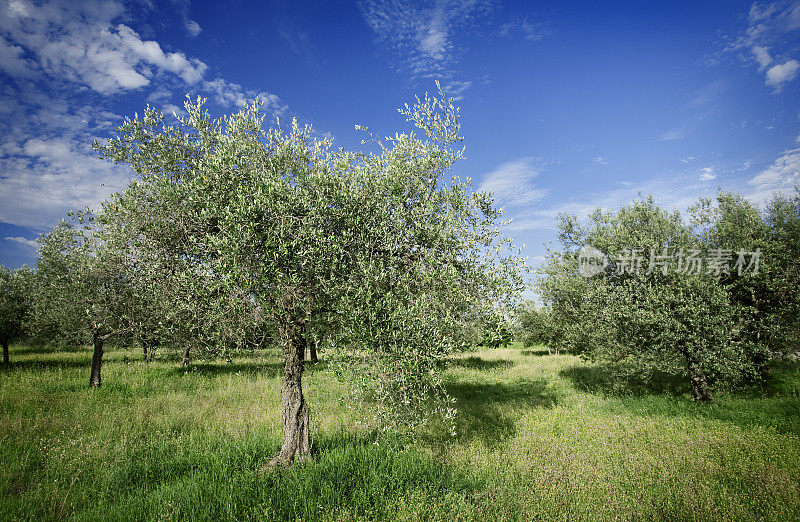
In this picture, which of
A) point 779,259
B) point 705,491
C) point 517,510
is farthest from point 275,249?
point 779,259

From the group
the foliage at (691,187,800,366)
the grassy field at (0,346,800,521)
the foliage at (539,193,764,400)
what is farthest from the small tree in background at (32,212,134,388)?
the foliage at (691,187,800,366)

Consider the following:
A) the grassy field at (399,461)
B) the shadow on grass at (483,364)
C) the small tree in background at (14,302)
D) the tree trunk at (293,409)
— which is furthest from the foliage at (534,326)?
the small tree in background at (14,302)

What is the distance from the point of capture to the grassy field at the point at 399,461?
8.15 metres

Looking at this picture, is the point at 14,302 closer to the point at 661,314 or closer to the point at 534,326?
the point at 661,314

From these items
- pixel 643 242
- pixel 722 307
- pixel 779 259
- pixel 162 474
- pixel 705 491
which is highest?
pixel 643 242

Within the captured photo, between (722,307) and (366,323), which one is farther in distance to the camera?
(722,307)

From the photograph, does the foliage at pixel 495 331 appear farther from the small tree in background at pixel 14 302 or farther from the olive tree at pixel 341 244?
the small tree in background at pixel 14 302

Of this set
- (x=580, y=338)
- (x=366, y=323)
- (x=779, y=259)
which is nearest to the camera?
(x=366, y=323)

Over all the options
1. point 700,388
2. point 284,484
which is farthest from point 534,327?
point 284,484

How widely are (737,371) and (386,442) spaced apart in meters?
19.2

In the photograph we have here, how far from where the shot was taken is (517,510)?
322 inches

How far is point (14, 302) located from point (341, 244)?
130 ft

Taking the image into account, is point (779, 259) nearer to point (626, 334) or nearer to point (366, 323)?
point (626, 334)

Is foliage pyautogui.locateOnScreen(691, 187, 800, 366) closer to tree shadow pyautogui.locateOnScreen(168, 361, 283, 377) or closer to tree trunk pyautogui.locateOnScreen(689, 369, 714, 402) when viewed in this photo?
tree trunk pyautogui.locateOnScreen(689, 369, 714, 402)
